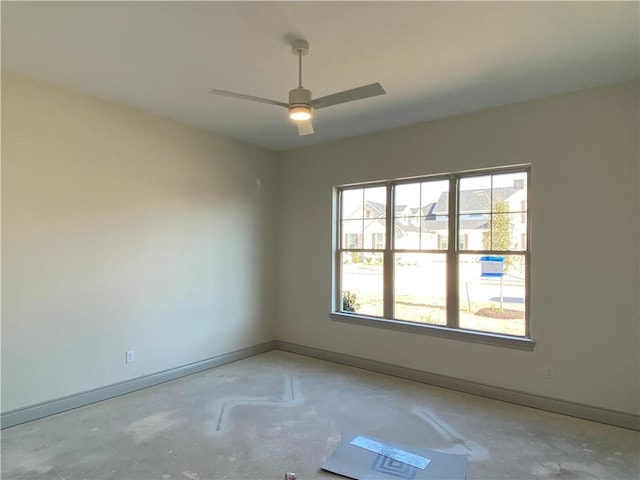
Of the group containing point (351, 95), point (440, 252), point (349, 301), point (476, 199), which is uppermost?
point (351, 95)

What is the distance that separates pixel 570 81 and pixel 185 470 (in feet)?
13.8

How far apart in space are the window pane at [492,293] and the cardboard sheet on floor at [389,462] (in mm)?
1610

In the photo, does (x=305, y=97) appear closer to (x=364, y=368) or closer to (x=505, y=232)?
(x=505, y=232)

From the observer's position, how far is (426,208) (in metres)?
4.42

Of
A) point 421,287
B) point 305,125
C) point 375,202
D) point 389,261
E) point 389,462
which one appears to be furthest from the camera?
point 375,202

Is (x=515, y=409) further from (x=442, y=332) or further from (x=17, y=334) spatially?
(x=17, y=334)

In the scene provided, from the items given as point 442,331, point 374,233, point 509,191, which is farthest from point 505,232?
point 374,233

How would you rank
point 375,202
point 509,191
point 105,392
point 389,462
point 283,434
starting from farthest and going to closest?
1. point 375,202
2. point 509,191
3. point 105,392
4. point 283,434
5. point 389,462

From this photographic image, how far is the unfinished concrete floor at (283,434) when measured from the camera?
252cm

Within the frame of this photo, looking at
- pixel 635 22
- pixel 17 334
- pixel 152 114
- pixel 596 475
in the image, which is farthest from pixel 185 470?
pixel 635 22

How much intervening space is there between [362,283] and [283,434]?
2.33m

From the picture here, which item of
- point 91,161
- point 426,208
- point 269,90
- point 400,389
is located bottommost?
point 400,389

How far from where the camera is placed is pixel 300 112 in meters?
2.58

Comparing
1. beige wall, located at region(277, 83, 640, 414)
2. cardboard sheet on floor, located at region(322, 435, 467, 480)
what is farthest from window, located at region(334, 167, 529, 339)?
cardboard sheet on floor, located at region(322, 435, 467, 480)
